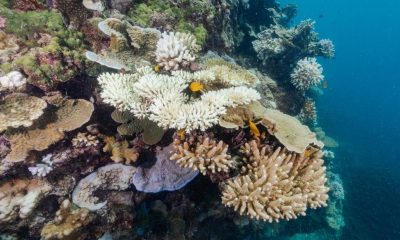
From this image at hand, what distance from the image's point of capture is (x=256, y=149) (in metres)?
3.39

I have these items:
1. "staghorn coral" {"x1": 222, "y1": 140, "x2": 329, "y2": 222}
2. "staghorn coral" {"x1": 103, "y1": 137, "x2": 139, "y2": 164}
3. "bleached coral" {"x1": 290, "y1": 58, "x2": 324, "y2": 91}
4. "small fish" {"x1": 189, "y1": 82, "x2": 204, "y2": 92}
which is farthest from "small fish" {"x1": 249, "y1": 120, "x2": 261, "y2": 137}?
"bleached coral" {"x1": 290, "y1": 58, "x2": 324, "y2": 91}

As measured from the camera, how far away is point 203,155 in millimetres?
3219

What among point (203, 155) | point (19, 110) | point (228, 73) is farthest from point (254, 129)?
point (19, 110)

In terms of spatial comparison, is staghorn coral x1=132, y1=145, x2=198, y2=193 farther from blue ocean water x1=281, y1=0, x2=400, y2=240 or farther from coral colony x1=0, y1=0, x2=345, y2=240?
blue ocean water x1=281, y1=0, x2=400, y2=240

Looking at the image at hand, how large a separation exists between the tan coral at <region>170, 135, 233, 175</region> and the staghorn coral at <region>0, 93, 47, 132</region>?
1706 mm

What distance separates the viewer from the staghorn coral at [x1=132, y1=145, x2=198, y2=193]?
3.53 metres

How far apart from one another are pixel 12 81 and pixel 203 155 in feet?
8.01

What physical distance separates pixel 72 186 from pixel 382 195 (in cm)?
1576

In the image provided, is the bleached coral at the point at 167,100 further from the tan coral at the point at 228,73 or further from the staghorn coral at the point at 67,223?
the staghorn coral at the point at 67,223

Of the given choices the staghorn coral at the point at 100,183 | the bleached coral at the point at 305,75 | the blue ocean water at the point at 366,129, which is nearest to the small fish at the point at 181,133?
the staghorn coral at the point at 100,183

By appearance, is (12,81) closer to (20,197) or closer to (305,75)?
(20,197)

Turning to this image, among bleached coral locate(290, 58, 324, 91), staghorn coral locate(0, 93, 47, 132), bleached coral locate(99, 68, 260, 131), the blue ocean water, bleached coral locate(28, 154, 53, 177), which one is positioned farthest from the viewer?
the blue ocean water

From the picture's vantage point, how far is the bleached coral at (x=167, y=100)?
10.3 ft

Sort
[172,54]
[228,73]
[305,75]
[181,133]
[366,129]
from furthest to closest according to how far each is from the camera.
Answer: [366,129] → [305,75] → [228,73] → [172,54] → [181,133]
